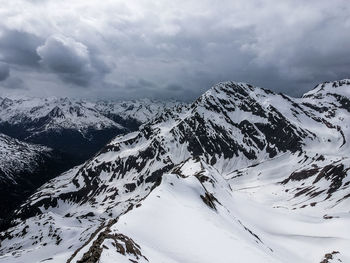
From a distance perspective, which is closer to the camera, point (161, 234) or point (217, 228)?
point (161, 234)

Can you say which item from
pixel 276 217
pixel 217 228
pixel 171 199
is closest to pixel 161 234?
pixel 217 228

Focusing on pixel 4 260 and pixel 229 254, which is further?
pixel 4 260

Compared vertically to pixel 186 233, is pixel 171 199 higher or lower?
higher

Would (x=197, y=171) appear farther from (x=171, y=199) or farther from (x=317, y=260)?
(x=317, y=260)

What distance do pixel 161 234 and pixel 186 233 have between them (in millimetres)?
5931

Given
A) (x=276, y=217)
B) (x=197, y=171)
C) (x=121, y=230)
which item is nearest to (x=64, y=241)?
(x=197, y=171)

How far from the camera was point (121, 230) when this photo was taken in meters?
50.3

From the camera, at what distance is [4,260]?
161 metres

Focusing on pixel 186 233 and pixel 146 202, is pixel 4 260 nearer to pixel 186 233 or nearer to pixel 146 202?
pixel 146 202

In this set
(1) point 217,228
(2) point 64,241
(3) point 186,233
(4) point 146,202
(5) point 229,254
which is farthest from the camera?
(2) point 64,241

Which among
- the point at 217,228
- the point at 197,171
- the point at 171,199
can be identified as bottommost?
the point at 217,228

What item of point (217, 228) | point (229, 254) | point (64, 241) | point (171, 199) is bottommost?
point (229, 254)

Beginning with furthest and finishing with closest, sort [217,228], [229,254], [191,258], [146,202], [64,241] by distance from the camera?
[64,241]
[146,202]
[217,228]
[229,254]
[191,258]

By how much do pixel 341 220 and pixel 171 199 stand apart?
66.1 meters
